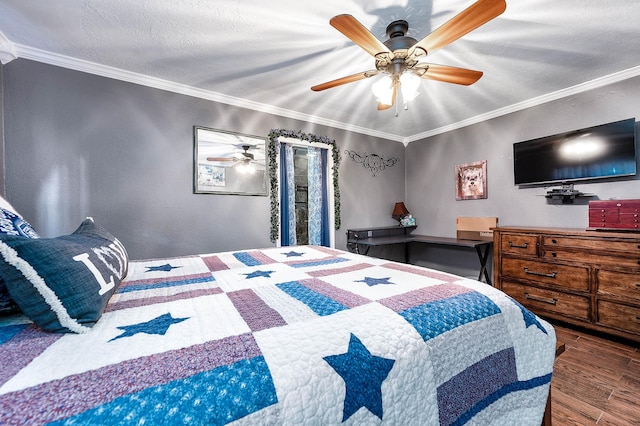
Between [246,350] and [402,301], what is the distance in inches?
22.5

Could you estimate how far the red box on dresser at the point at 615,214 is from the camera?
211cm

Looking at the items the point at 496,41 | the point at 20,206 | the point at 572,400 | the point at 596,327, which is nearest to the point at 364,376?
the point at 572,400

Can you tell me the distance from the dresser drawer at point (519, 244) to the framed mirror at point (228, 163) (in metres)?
2.78

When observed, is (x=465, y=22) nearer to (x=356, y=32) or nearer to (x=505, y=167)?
(x=356, y=32)

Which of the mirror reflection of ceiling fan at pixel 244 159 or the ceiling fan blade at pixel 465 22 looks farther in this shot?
the mirror reflection of ceiling fan at pixel 244 159

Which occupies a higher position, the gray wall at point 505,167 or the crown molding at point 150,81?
the crown molding at point 150,81

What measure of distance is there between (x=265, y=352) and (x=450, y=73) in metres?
2.15

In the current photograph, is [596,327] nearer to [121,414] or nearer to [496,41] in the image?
[496,41]

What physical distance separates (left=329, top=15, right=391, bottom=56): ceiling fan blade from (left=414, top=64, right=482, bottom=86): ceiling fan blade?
1.34 ft

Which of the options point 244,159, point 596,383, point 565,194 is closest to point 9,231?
point 244,159

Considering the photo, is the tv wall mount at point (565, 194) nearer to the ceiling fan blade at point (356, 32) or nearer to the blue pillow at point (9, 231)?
the ceiling fan blade at point (356, 32)

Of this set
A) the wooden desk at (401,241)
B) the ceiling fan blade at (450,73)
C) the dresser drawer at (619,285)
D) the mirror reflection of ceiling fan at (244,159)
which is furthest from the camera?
the wooden desk at (401,241)

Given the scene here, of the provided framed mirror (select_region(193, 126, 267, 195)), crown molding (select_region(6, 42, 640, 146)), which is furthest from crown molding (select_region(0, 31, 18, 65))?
framed mirror (select_region(193, 126, 267, 195))

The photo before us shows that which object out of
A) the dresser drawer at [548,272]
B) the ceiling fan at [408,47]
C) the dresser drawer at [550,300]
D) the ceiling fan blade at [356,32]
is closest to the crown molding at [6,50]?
the ceiling fan at [408,47]
